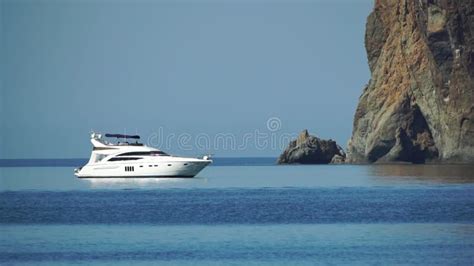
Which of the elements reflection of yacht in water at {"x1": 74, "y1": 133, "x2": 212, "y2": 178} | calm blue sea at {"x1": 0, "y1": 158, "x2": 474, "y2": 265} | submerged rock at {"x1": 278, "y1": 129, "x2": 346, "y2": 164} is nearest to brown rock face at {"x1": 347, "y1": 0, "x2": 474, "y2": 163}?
submerged rock at {"x1": 278, "y1": 129, "x2": 346, "y2": 164}

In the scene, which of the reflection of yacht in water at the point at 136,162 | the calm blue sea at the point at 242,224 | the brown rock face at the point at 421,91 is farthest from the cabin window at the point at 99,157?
the brown rock face at the point at 421,91

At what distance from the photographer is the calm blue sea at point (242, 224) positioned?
44.9m

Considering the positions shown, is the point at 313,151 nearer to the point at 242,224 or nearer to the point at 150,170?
the point at 150,170

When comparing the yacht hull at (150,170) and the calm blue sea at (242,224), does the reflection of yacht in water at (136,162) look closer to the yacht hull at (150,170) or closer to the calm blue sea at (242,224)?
the yacht hull at (150,170)

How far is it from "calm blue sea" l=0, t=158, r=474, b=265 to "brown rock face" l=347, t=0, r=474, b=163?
47.9m

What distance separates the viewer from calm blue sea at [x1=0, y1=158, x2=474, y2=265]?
147ft

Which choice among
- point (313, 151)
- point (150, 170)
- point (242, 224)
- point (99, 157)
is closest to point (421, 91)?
point (313, 151)

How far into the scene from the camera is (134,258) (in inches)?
1759

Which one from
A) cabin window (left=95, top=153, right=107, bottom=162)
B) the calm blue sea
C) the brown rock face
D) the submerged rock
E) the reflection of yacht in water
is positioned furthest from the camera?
the submerged rock

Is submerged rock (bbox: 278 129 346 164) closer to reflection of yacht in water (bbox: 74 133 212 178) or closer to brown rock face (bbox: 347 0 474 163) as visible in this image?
brown rock face (bbox: 347 0 474 163)

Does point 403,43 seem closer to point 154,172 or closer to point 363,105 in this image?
point 363,105

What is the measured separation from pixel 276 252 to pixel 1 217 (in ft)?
80.7

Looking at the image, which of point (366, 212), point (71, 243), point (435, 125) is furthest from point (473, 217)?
point (435, 125)

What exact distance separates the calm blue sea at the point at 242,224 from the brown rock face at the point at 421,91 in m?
47.9
